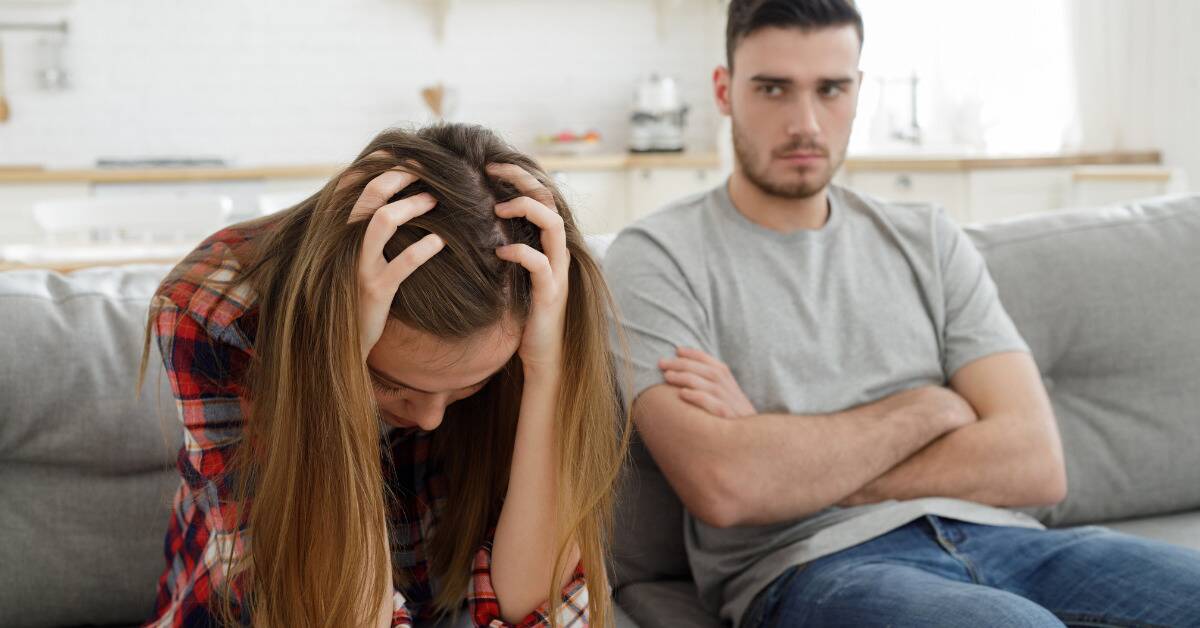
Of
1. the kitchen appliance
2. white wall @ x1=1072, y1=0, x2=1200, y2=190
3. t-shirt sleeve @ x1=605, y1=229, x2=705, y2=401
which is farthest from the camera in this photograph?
the kitchen appliance

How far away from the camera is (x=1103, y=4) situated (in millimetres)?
3918

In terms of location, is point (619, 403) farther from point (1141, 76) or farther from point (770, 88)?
point (1141, 76)

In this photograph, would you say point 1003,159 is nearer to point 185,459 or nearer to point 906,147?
point 906,147

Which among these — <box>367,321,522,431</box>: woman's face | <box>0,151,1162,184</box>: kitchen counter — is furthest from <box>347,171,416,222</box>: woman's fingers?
<box>0,151,1162,184</box>: kitchen counter

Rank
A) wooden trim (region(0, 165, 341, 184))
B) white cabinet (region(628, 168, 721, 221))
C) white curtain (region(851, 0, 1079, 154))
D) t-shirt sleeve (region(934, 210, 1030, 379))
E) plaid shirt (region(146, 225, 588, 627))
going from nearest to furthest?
1. plaid shirt (region(146, 225, 588, 627))
2. t-shirt sleeve (region(934, 210, 1030, 379))
3. white curtain (region(851, 0, 1079, 154))
4. wooden trim (region(0, 165, 341, 184))
5. white cabinet (region(628, 168, 721, 221))

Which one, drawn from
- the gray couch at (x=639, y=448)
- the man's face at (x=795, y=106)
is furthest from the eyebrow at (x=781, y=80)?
the gray couch at (x=639, y=448)

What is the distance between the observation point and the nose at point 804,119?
5.94ft

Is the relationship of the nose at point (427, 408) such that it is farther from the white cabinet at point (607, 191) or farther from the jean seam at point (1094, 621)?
the white cabinet at point (607, 191)

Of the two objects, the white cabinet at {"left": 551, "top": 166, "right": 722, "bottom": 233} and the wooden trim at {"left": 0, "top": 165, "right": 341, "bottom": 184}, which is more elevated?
the wooden trim at {"left": 0, "top": 165, "right": 341, "bottom": 184}

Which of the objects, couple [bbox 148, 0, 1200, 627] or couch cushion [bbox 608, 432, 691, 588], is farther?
couch cushion [bbox 608, 432, 691, 588]

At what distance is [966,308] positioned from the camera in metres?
1.75

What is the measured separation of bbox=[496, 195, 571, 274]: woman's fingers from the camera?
1.04 metres

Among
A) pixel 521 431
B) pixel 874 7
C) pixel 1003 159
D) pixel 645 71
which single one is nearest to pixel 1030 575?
pixel 521 431

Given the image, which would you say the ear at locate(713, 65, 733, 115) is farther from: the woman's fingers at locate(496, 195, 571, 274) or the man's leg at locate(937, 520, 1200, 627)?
the woman's fingers at locate(496, 195, 571, 274)
